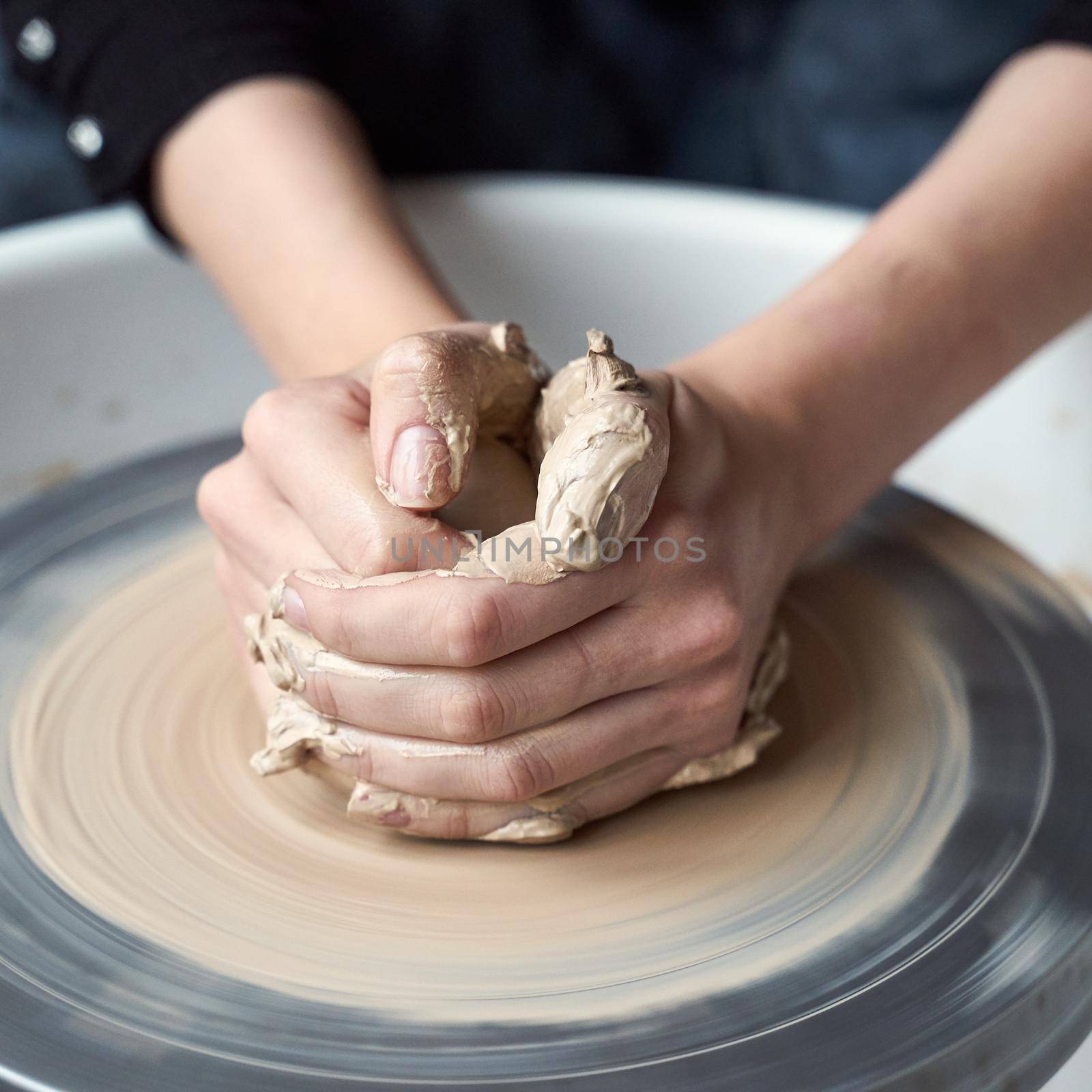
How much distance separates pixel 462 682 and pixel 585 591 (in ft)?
0.30

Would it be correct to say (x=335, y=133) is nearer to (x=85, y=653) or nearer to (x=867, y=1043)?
(x=85, y=653)

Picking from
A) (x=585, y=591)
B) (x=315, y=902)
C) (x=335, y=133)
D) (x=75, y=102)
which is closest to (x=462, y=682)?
(x=585, y=591)

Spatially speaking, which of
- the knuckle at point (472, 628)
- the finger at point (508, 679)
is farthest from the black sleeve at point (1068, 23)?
the knuckle at point (472, 628)

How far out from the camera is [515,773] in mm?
709

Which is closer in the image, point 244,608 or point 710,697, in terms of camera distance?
point 710,697

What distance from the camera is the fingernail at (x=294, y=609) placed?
72cm

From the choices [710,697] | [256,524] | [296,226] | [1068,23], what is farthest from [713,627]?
[1068,23]

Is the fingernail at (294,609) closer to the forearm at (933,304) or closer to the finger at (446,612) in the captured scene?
the finger at (446,612)

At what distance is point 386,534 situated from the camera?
0.70 m

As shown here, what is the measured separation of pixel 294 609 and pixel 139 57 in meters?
0.92

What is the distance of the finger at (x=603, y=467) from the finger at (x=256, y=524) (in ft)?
0.60

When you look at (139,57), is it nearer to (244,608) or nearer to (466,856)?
(244,608)

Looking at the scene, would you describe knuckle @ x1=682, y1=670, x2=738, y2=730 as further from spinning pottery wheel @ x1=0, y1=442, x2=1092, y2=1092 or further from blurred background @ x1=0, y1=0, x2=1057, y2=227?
blurred background @ x1=0, y1=0, x2=1057, y2=227

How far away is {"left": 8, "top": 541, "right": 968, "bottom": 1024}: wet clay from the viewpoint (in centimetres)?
70
